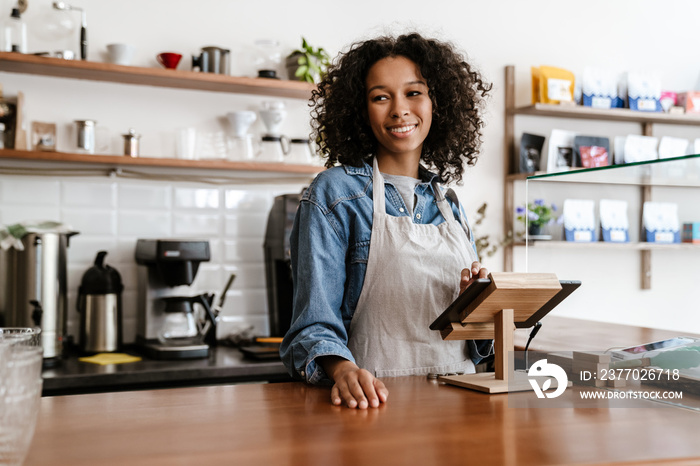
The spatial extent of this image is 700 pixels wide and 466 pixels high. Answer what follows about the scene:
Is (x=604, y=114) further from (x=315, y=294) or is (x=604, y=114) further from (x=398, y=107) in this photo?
(x=315, y=294)

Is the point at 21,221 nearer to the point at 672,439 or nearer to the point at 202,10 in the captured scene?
the point at 202,10

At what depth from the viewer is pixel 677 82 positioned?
404 centimetres

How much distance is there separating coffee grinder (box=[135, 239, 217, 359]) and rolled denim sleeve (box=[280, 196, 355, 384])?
1.29 meters

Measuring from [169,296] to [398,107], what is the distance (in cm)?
154

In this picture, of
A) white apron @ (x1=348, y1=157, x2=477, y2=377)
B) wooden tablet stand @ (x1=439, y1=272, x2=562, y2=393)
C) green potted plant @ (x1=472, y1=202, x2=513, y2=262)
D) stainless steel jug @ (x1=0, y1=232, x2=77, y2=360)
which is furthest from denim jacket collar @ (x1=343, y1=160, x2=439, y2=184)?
green potted plant @ (x1=472, y1=202, x2=513, y2=262)

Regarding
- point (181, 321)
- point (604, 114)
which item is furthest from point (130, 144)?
point (604, 114)

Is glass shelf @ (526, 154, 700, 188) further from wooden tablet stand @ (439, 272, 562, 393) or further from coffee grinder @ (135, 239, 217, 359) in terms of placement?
coffee grinder @ (135, 239, 217, 359)

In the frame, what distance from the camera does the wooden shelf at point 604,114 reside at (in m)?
3.54

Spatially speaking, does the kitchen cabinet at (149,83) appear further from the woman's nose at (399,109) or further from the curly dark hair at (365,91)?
the woman's nose at (399,109)

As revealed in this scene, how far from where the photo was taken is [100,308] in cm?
266

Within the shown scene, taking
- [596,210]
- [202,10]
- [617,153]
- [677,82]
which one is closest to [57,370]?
[202,10]

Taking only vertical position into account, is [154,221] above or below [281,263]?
above

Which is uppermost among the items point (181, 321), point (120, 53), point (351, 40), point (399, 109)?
point (351, 40)

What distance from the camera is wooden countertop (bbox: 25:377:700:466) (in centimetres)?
84
